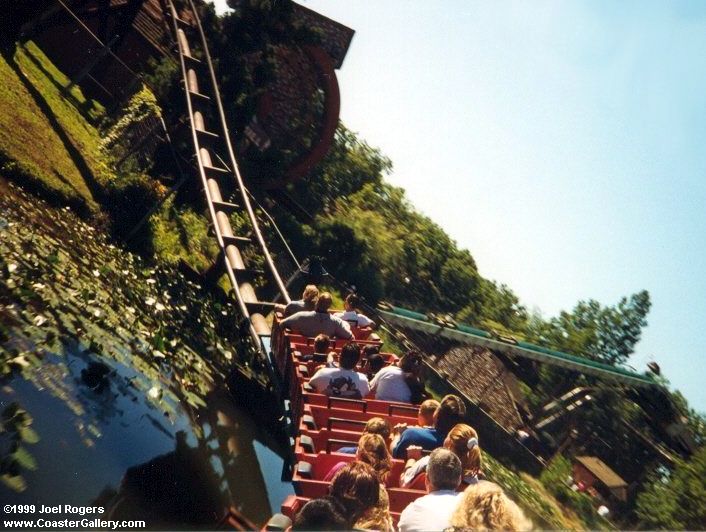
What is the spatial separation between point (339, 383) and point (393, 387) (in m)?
0.78

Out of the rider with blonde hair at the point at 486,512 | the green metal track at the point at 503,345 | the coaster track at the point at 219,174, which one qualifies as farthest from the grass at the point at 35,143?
the green metal track at the point at 503,345

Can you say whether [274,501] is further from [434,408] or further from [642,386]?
[642,386]

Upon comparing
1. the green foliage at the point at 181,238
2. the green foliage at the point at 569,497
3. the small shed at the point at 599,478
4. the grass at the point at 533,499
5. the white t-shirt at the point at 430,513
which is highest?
the white t-shirt at the point at 430,513

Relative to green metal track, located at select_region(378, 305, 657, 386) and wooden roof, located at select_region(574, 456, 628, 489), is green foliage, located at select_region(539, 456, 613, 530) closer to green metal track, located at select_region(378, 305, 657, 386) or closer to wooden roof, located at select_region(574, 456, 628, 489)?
wooden roof, located at select_region(574, 456, 628, 489)

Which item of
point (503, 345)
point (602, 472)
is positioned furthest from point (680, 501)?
point (503, 345)

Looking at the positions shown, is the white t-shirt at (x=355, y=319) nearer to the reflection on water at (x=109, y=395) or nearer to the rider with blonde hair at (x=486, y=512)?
the reflection on water at (x=109, y=395)

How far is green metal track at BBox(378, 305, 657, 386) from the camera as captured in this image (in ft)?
66.0

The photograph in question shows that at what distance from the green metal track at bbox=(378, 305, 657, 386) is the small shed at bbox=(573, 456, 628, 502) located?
305 centimetres

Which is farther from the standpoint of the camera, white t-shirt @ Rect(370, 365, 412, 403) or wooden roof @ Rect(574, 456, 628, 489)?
wooden roof @ Rect(574, 456, 628, 489)

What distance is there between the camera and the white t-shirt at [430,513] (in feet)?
13.5

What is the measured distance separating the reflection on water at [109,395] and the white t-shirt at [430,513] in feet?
7.23

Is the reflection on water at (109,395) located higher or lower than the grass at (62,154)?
lower

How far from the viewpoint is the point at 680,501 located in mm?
17859

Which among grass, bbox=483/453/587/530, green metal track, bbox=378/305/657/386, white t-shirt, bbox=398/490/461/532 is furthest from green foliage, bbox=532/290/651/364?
white t-shirt, bbox=398/490/461/532
